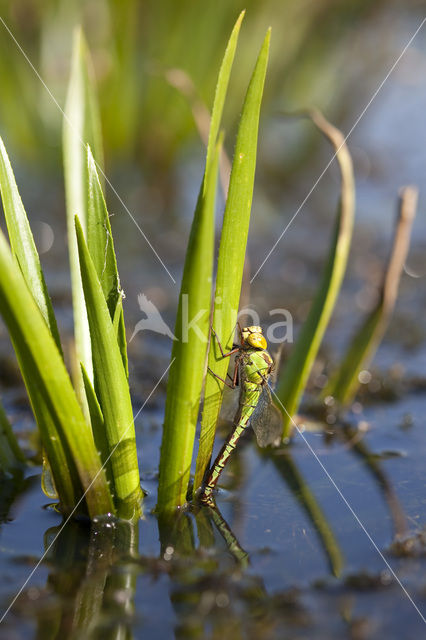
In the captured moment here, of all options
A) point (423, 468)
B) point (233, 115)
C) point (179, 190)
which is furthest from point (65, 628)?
point (233, 115)

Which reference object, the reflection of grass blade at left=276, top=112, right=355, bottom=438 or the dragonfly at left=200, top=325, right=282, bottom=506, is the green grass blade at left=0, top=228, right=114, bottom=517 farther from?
the reflection of grass blade at left=276, top=112, right=355, bottom=438

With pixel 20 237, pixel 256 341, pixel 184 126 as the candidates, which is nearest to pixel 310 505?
pixel 256 341

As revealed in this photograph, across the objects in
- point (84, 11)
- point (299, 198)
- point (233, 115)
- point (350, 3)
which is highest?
point (350, 3)

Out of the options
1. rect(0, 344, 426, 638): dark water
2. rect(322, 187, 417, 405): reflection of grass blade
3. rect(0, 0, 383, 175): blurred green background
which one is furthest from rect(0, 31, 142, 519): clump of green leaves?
rect(0, 0, 383, 175): blurred green background

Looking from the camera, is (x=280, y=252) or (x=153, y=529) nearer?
(x=153, y=529)

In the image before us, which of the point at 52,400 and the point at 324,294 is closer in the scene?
the point at 52,400

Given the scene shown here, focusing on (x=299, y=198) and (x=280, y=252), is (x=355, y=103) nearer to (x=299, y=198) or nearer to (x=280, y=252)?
(x=299, y=198)

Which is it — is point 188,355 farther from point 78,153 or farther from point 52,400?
point 78,153
